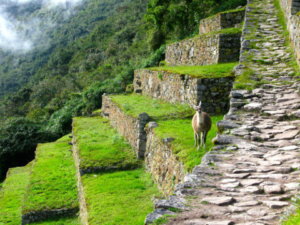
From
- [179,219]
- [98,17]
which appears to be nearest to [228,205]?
[179,219]

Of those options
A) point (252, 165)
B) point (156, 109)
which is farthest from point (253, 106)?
point (156, 109)

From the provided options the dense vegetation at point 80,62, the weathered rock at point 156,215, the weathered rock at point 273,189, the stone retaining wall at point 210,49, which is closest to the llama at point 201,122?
the weathered rock at point 273,189

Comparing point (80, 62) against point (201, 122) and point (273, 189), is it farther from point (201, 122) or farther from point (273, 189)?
point (273, 189)

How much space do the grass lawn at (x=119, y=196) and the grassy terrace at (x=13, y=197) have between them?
425 centimetres

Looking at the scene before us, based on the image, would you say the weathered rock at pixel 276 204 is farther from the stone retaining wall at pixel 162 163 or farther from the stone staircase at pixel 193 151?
the stone retaining wall at pixel 162 163

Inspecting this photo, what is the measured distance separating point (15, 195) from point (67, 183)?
4124mm

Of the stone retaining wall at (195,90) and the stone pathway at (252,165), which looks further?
the stone retaining wall at (195,90)

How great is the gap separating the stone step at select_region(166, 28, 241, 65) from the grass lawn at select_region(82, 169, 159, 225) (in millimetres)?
4714

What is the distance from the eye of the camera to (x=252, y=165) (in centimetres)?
424

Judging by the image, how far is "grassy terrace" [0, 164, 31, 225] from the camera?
12828 millimetres

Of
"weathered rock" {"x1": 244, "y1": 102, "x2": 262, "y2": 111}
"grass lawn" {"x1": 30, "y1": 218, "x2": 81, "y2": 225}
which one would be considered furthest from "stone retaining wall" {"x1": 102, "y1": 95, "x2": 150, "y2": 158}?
"weathered rock" {"x1": 244, "y1": 102, "x2": 262, "y2": 111}

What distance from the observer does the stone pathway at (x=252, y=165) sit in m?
3.21

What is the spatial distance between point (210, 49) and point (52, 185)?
723 cm

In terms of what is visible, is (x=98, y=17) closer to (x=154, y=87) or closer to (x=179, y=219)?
(x=154, y=87)
